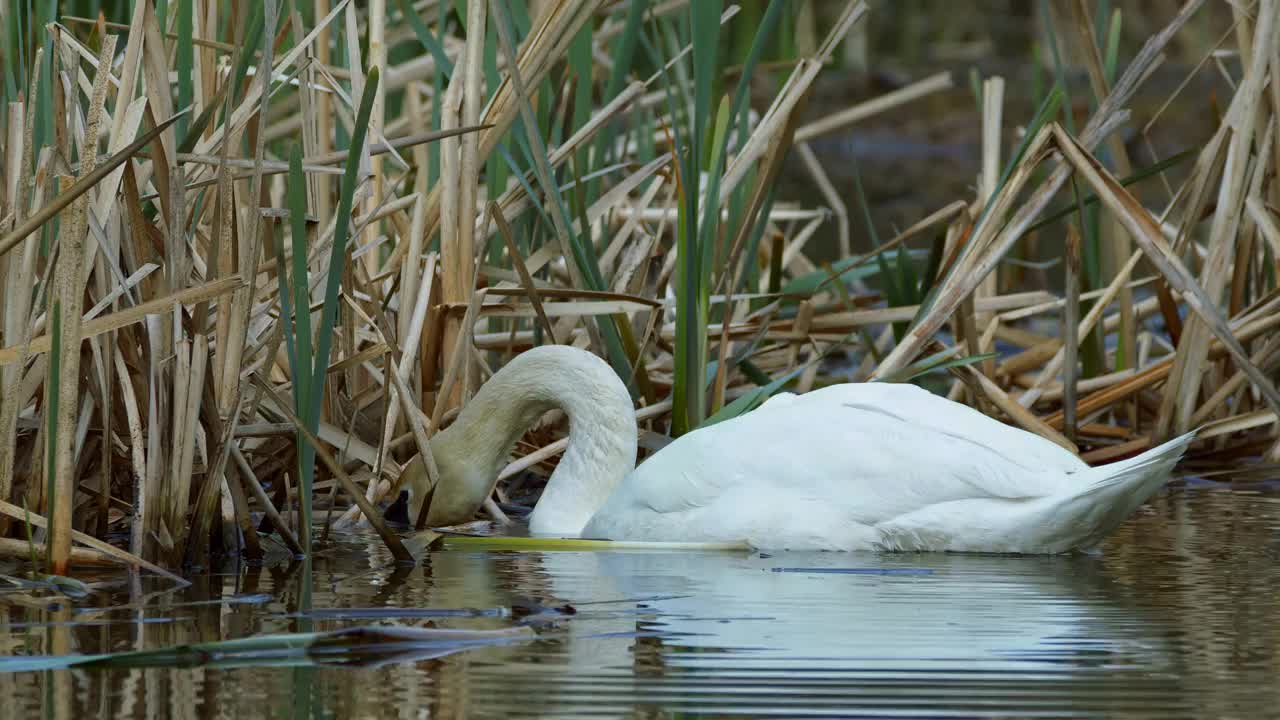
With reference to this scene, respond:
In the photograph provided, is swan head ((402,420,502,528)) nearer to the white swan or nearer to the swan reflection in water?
the white swan

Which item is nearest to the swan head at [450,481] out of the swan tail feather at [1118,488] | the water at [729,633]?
the water at [729,633]

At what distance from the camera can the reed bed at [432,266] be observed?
3688 millimetres

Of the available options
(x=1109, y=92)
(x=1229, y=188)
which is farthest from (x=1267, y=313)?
(x=1109, y=92)

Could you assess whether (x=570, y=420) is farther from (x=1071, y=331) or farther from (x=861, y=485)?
(x=1071, y=331)

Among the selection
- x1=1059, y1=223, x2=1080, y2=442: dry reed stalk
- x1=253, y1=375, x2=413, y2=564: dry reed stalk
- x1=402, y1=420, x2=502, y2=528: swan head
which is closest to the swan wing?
x1=402, y1=420, x2=502, y2=528: swan head

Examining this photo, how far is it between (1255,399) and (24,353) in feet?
11.5

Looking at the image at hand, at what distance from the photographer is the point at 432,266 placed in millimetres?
4688

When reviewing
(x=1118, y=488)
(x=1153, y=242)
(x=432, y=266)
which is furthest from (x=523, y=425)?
(x=1153, y=242)

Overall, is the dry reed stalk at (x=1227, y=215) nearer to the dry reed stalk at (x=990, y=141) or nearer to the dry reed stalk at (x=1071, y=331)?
the dry reed stalk at (x=1071, y=331)

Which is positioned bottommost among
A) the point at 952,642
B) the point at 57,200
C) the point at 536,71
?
the point at 952,642

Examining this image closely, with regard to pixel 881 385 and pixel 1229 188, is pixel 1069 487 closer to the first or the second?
pixel 881 385

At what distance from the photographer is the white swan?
13.0 ft

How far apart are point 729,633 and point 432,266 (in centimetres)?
187

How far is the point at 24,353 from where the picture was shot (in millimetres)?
3631
